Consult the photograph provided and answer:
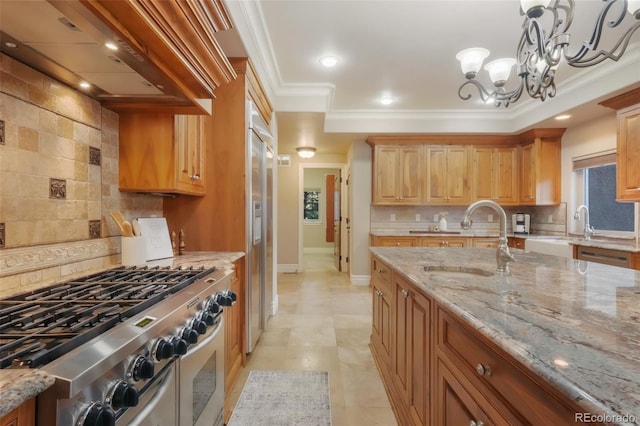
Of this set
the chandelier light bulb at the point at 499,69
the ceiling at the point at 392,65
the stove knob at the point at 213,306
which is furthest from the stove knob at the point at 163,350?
the chandelier light bulb at the point at 499,69

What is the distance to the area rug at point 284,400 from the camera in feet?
6.05

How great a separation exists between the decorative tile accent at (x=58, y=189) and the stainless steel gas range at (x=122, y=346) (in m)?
0.41

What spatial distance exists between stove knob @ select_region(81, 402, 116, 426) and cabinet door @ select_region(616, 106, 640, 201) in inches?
167

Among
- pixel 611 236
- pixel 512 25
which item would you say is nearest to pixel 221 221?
pixel 512 25

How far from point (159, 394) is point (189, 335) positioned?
0.64 ft

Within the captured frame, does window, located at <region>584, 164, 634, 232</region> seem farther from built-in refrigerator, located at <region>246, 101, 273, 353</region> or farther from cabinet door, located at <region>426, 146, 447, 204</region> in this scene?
built-in refrigerator, located at <region>246, 101, 273, 353</region>

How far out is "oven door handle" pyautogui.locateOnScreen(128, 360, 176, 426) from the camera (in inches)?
32.3

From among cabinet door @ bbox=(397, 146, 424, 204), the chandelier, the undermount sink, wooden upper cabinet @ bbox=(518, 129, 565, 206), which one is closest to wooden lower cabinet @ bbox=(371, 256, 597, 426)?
the undermount sink

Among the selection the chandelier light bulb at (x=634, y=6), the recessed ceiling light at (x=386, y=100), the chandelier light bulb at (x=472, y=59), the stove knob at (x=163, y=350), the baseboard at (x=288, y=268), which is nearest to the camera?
the stove knob at (x=163, y=350)

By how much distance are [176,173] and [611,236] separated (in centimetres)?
483

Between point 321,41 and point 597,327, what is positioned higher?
point 321,41

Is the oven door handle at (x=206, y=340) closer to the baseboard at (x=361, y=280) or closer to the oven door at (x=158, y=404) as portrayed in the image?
the oven door at (x=158, y=404)

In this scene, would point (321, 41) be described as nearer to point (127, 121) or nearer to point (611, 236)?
point (127, 121)

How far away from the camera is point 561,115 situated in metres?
3.82
